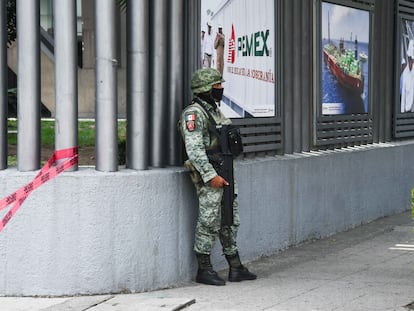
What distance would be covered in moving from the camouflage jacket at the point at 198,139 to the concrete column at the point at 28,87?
120cm

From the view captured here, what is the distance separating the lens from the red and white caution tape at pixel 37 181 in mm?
7559

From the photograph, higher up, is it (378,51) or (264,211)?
(378,51)

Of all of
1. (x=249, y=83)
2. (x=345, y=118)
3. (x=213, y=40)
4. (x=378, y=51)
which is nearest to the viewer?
(x=213, y=40)

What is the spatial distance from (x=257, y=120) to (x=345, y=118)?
2.71m

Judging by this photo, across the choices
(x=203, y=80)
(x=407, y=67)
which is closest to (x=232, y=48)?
(x=203, y=80)

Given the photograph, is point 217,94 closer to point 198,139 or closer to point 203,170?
point 198,139

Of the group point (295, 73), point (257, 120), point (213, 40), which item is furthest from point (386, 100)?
point (213, 40)

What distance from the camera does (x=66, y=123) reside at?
770 centimetres

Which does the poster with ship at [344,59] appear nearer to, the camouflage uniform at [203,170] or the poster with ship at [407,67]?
the poster with ship at [407,67]

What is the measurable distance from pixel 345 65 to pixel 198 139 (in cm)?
480

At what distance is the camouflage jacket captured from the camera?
26.0 ft

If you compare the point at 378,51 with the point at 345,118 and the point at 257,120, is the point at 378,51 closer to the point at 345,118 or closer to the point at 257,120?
the point at 345,118

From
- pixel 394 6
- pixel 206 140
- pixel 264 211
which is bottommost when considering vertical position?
pixel 264 211

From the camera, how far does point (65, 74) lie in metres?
7.70
